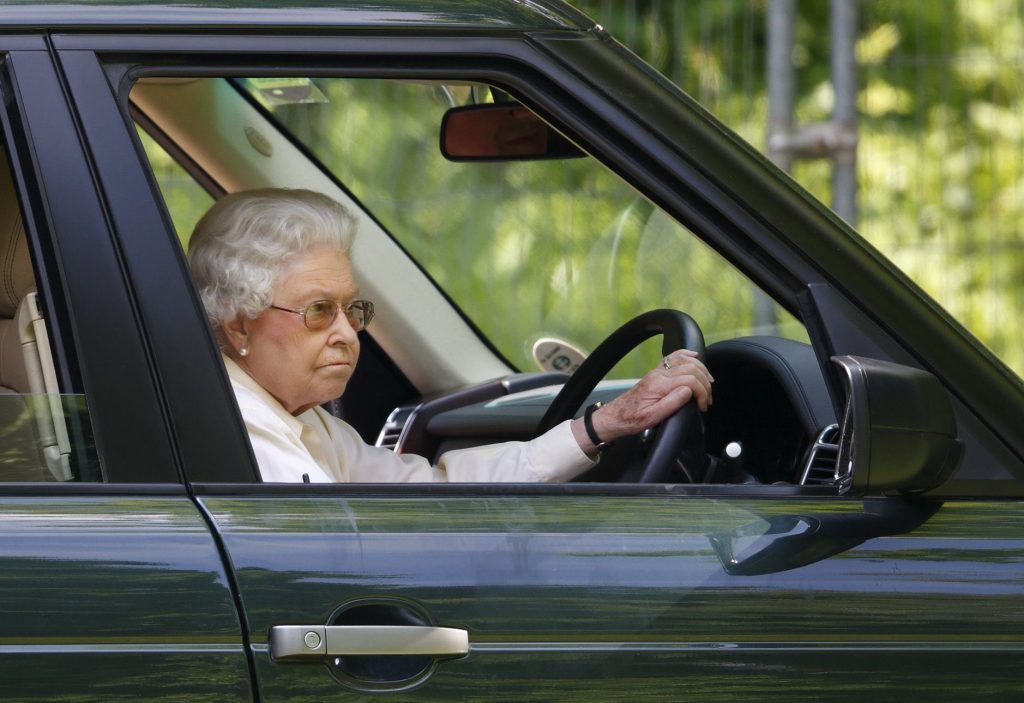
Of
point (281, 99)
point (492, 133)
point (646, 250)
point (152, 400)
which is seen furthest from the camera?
point (646, 250)

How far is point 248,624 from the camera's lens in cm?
166

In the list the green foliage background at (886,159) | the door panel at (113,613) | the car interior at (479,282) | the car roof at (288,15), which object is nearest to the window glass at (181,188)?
the car interior at (479,282)

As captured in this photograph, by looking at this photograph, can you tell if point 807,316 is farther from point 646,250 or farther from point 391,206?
point 391,206

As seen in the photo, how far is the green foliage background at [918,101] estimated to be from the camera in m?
5.79

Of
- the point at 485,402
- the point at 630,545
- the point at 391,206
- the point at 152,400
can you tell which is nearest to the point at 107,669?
the point at 152,400

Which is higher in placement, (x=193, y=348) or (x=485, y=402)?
(x=193, y=348)

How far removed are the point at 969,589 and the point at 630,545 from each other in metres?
0.38

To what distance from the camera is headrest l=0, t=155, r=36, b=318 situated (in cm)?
192

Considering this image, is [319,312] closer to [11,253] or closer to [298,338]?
[298,338]

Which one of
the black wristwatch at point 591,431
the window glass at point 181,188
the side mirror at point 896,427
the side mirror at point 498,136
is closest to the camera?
the side mirror at point 896,427

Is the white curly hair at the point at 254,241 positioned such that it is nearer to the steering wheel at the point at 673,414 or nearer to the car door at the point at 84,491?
the car door at the point at 84,491

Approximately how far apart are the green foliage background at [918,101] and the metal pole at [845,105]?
479 millimetres

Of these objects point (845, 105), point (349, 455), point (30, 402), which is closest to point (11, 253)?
point (30, 402)

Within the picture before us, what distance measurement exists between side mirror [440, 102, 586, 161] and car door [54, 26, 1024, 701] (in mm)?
917
